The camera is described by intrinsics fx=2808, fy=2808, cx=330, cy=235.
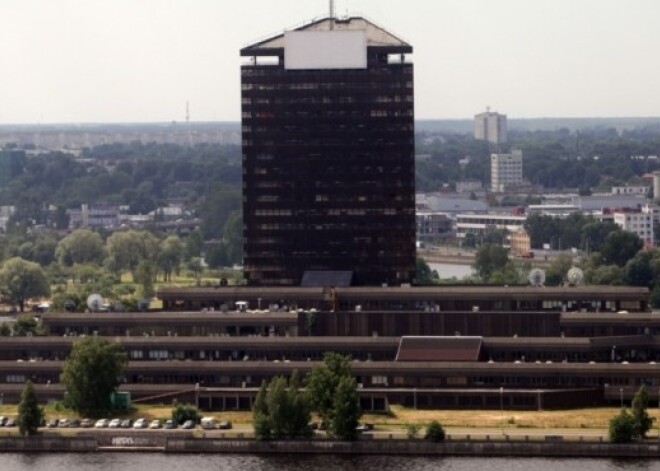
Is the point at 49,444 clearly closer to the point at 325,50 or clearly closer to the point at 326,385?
the point at 326,385

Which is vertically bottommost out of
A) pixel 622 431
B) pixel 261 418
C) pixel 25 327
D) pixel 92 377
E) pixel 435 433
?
pixel 435 433

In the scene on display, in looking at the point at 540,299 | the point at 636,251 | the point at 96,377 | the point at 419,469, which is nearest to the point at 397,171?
the point at 540,299

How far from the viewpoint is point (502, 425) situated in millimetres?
109625

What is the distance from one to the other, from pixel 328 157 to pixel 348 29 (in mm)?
6416

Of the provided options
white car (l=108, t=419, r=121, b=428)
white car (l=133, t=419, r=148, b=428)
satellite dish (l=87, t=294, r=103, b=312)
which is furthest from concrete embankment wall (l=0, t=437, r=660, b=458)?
satellite dish (l=87, t=294, r=103, b=312)

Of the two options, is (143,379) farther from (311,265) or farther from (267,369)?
(311,265)

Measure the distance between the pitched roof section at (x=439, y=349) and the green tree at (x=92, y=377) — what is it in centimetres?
1236

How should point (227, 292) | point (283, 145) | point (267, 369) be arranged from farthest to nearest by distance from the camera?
point (283, 145) < point (227, 292) < point (267, 369)

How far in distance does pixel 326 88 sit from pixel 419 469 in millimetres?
41072

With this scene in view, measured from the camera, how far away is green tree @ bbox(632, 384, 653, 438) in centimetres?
10438

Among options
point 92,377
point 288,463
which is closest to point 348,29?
point 92,377

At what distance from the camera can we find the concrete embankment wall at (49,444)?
10794cm

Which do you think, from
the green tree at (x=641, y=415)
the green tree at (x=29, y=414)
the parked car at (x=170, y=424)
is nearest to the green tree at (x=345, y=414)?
the parked car at (x=170, y=424)

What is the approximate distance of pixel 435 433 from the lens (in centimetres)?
10519
